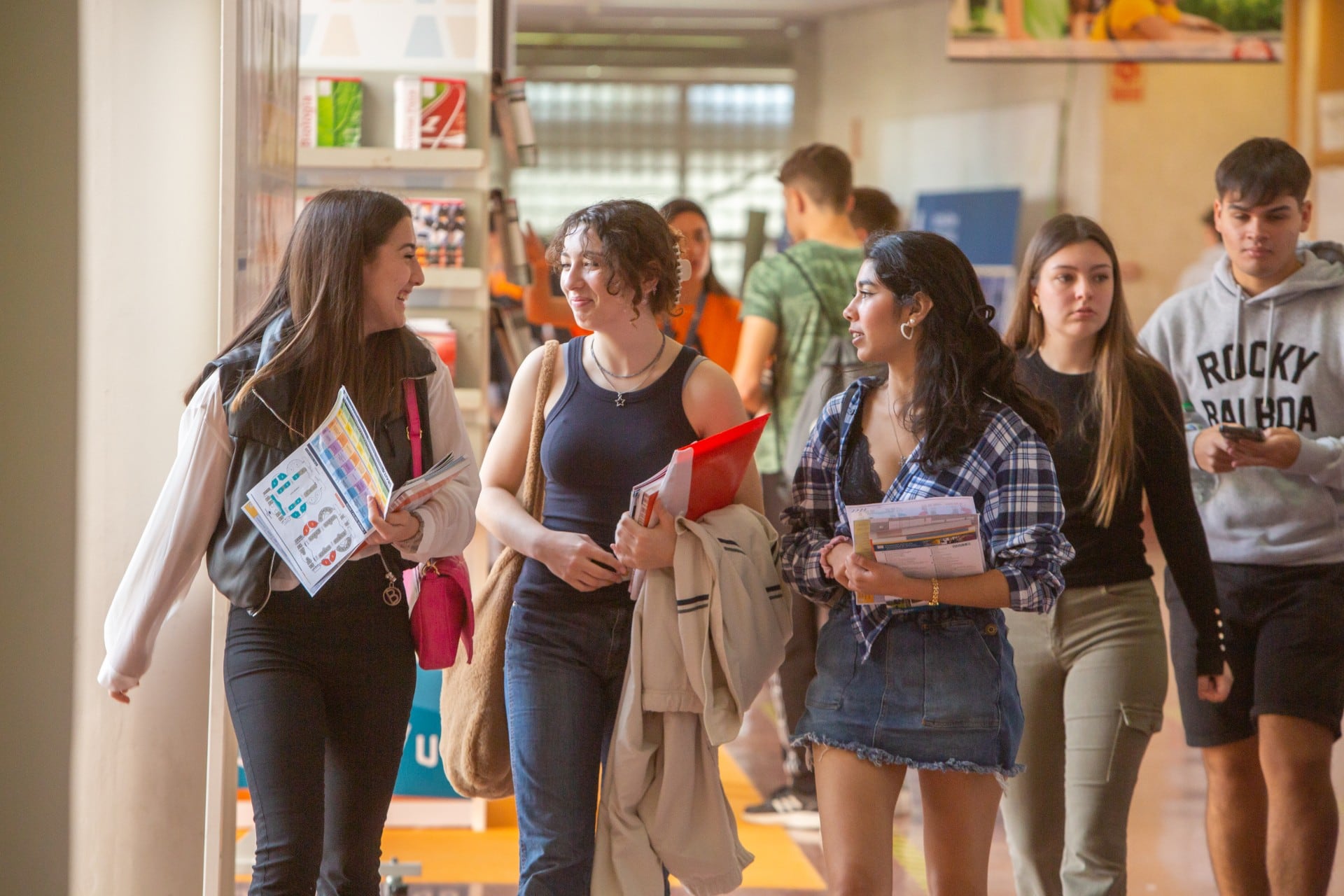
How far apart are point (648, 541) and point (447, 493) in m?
0.40

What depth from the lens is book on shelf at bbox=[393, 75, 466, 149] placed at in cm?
465

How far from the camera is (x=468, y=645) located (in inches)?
107

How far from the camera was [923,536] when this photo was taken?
93.5 inches

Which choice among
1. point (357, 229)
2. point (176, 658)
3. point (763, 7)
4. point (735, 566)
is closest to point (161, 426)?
point (176, 658)

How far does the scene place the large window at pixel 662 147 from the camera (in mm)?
12305

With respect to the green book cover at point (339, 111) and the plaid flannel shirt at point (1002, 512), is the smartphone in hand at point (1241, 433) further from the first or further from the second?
the green book cover at point (339, 111)

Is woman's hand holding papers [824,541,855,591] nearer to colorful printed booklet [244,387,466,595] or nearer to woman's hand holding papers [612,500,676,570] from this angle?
woman's hand holding papers [612,500,676,570]

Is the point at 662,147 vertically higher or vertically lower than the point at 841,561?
higher

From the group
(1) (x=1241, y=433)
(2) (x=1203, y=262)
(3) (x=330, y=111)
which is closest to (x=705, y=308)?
(3) (x=330, y=111)

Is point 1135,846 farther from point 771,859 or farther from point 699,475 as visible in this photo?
point 699,475

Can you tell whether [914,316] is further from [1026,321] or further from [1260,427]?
[1260,427]

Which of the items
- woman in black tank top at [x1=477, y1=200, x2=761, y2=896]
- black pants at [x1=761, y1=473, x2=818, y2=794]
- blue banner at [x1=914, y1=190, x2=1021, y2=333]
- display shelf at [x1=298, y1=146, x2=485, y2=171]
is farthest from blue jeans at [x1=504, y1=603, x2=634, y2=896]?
blue banner at [x1=914, y1=190, x2=1021, y2=333]

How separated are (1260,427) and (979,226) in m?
7.32

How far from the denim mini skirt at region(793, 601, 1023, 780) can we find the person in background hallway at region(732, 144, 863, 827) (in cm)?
216
